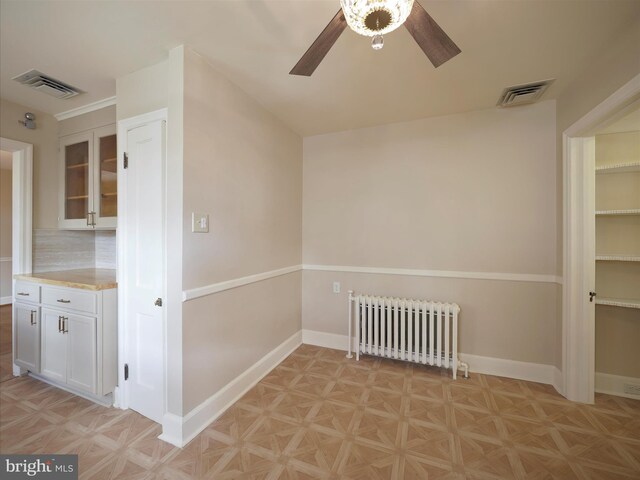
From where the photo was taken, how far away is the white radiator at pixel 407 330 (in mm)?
2418

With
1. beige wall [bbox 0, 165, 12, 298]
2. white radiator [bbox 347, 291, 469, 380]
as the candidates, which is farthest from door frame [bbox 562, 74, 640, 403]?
beige wall [bbox 0, 165, 12, 298]

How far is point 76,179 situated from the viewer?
8.57 feet

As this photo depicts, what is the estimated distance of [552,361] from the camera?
2.29 m

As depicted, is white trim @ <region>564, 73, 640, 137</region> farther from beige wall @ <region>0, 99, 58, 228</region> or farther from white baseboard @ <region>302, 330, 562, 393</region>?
beige wall @ <region>0, 99, 58, 228</region>

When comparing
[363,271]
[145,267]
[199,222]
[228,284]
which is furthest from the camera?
[363,271]

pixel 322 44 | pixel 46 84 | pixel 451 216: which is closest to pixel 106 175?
pixel 46 84

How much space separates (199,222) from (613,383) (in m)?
3.47

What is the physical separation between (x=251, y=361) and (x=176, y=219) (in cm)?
140

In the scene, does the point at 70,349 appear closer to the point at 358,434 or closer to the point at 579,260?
the point at 358,434

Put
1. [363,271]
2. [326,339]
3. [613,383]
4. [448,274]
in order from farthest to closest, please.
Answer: [326,339] < [363,271] < [448,274] < [613,383]

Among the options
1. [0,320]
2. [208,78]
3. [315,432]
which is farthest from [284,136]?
[0,320]

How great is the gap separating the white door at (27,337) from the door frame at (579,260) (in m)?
4.42

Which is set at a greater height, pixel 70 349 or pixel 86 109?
pixel 86 109

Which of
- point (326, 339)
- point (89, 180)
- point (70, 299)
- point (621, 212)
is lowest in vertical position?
point (326, 339)
